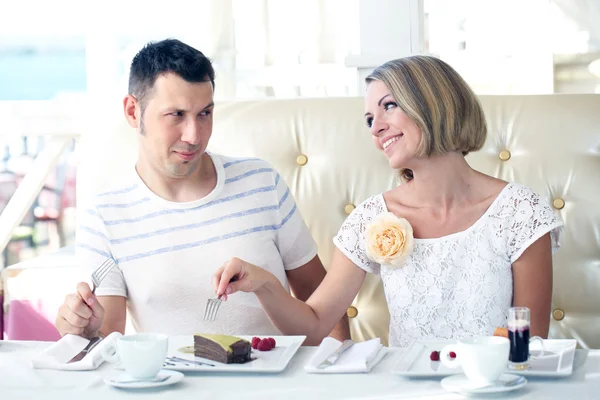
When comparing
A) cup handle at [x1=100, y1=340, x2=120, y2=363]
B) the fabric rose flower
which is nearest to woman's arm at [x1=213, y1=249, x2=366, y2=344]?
the fabric rose flower

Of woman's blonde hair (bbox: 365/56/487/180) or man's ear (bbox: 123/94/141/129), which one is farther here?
man's ear (bbox: 123/94/141/129)

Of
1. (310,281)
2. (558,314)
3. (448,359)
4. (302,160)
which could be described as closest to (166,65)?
(302,160)

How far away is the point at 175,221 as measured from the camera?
6.13ft

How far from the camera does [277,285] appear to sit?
165 cm

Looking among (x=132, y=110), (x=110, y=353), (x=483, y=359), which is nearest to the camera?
(x=483, y=359)

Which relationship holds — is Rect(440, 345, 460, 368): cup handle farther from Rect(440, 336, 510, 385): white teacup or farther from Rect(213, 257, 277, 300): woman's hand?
Rect(213, 257, 277, 300): woman's hand

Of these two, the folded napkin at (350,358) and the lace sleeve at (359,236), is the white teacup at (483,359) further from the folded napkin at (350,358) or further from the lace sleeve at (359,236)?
the lace sleeve at (359,236)

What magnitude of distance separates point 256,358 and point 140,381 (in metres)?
0.20

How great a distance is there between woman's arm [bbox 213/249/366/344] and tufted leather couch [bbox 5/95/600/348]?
0.94 ft

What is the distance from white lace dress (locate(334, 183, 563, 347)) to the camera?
5.52 feet

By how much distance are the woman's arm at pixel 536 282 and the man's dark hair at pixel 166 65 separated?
74cm

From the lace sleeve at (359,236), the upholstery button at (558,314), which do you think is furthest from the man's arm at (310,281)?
the upholstery button at (558,314)

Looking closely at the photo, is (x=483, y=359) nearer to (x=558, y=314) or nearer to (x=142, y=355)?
(x=142, y=355)

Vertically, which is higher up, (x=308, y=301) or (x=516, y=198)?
(x=516, y=198)
